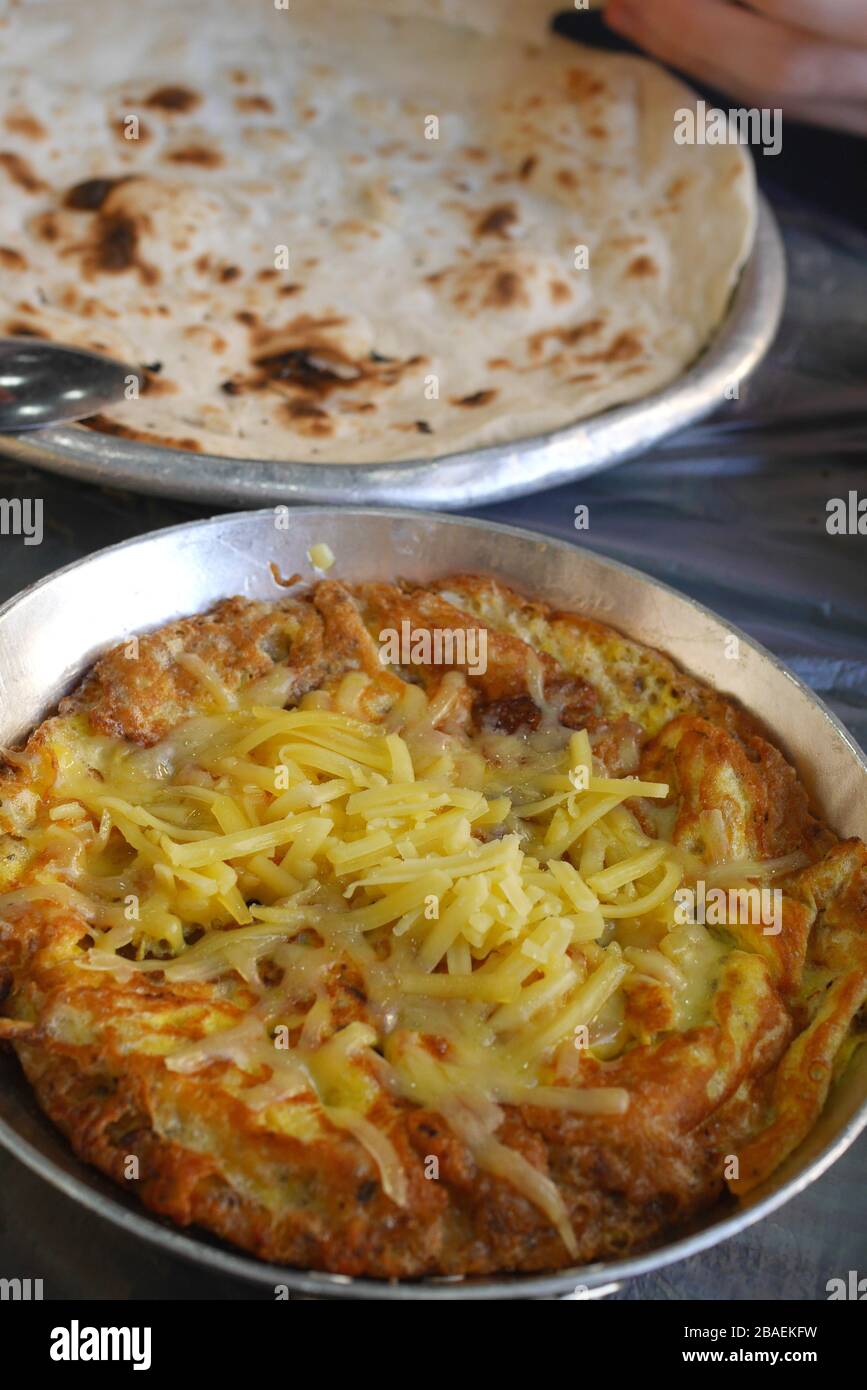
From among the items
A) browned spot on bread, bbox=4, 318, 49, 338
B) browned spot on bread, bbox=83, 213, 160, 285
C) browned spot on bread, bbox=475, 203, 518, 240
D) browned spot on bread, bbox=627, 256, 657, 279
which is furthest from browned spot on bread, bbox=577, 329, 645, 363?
browned spot on bread, bbox=4, 318, 49, 338

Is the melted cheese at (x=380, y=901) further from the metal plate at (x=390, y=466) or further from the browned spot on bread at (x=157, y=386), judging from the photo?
the browned spot on bread at (x=157, y=386)

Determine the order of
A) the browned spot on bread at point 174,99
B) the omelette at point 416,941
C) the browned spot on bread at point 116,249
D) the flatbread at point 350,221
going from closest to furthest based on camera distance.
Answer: the omelette at point 416,941 < the flatbread at point 350,221 < the browned spot on bread at point 116,249 < the browned spot on bread at point 174,99

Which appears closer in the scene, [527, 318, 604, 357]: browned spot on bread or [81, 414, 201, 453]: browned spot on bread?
[81, 414, 201, 453]: browned spot on bread

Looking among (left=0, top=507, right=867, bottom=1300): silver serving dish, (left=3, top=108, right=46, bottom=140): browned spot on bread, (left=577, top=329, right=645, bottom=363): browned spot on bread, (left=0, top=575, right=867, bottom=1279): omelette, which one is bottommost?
(left=0, top=575, right=867, bottom=1279): omelette

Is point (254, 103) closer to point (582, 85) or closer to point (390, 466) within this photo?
point (582, 85)

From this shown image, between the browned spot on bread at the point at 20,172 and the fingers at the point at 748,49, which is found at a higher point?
the fingers at the point at 748,49

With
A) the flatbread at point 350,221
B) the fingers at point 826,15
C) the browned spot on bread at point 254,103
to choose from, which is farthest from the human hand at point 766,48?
the browned spot on bread at point 254,103

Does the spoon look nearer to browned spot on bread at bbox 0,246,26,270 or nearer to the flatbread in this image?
the flatbread
